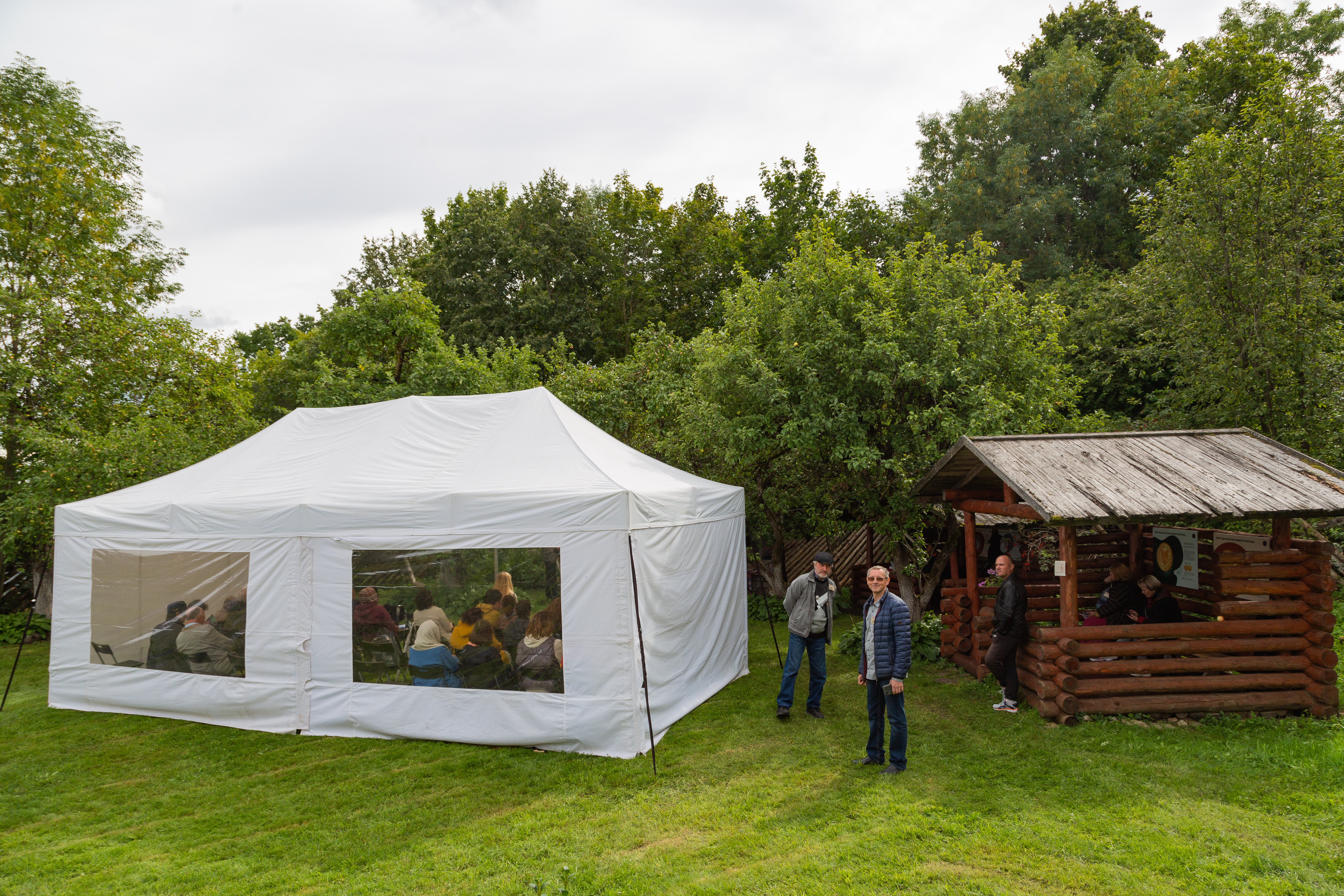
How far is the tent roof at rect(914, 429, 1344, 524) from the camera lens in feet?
23.0

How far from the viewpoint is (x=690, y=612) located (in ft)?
27.0

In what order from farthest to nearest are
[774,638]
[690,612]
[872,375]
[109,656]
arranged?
[872,375] → [774,638] → [109,656] → [690,612]

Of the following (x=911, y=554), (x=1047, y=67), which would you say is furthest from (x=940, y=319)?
(x=1047, y=67)

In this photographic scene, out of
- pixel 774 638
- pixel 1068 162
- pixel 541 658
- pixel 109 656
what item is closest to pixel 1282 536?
pixel 774 638

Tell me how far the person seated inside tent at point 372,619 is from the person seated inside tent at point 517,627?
3.77 ft

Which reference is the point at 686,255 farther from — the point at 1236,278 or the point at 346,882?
the point at 346,882

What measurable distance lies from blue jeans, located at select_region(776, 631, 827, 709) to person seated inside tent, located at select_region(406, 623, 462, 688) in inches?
126

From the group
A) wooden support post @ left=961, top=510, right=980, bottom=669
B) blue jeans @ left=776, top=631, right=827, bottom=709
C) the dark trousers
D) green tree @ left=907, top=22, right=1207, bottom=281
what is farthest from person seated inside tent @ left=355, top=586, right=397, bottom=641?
green tree @ left=907, top=22, right=1207, bottom=281

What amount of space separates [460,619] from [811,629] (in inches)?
135

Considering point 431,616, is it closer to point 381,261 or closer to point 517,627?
point 517,627

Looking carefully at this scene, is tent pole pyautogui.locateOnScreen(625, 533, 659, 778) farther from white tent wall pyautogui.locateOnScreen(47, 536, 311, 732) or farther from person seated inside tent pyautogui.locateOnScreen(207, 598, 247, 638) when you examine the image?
person seated inside tent pyautogui.locateOnScreen(207, 598, 247, 638)

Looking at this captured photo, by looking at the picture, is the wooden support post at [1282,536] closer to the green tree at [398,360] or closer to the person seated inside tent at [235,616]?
the person seated inside tent at [235,616]

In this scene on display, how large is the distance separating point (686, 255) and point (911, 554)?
56.7 ft

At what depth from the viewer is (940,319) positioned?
1072cm
